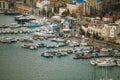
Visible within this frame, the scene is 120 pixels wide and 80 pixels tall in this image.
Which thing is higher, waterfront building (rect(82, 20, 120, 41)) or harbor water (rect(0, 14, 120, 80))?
waterfront building (rect(82, 20, 120, 41))

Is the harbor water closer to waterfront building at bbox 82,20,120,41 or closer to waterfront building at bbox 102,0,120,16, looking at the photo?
waterfront building at bbox 82,20,120,41

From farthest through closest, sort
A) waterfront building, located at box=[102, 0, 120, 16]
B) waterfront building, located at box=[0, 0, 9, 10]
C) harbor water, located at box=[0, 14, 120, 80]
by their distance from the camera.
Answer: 1. waterfront building, located at box=[0, 0, 9, 10]
2. waterfront building, located at box=[102, 0, 120, 16]
3. harbor water, located at box=[0, 14, 120, 80]

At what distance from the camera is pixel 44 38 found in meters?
20.9

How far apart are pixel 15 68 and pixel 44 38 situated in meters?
4.55

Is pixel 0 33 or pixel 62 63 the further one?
pixel 0 33

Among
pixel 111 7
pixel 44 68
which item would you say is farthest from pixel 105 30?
pixel 44 68

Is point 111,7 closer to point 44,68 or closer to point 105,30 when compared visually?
point 105,30

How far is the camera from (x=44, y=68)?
54.4ft

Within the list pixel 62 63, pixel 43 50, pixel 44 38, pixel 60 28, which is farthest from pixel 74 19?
pixel 62 63

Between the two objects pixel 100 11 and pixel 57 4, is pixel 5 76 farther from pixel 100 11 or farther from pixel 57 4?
pixel 57 4

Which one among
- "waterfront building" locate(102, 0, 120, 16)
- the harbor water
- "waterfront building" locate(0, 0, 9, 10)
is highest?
"waterfront building" locate(102, 0, 120, 16)

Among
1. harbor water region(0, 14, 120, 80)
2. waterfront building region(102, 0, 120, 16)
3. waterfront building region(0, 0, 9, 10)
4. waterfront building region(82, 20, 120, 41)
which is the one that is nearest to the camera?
harbor water region(0, 14, 120, 80)

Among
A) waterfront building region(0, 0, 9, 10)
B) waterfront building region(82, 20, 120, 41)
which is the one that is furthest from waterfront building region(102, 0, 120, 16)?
waterfront building region(0, 0, 9, 10)

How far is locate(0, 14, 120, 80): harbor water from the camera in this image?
611 inches
